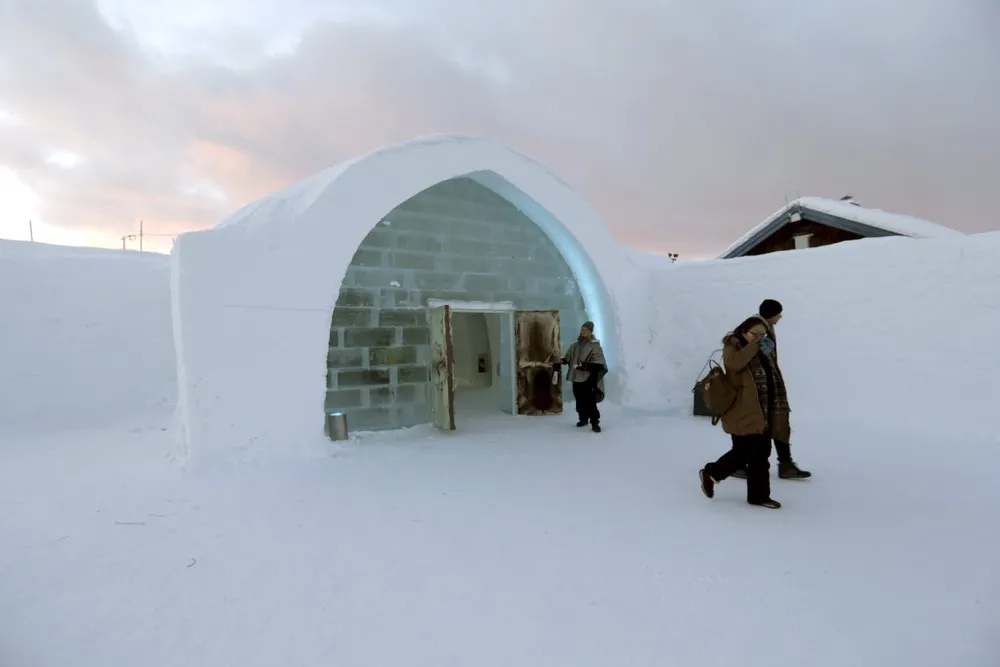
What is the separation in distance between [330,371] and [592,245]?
14.6 ft

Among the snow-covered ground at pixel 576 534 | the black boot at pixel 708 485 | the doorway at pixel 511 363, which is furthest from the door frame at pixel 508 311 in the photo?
the black boot at pixel 708 485

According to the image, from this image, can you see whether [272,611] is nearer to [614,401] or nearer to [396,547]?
[396,547]

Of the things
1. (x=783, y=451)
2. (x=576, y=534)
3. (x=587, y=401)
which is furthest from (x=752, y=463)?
(x=587, y=401)

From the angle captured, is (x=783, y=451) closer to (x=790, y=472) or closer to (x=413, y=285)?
(x=790, y=472)

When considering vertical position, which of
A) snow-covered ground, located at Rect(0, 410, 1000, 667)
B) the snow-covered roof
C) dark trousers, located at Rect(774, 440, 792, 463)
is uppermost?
the snow-covered roof

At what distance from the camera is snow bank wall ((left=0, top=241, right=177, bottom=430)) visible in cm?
870

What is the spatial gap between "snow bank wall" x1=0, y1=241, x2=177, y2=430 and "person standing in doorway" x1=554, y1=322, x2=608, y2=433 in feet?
23.5

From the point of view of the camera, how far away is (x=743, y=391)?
3.67m

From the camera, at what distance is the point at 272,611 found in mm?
2521

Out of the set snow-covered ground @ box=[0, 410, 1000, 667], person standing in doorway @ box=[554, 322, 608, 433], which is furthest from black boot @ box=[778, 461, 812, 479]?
person standing in doorway @ box=[554, 322, 608, 433]

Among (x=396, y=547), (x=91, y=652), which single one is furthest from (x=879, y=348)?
(x=91, y=652)

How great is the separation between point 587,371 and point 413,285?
2557 mm

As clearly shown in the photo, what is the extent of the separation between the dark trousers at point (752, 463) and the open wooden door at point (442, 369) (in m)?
3.54

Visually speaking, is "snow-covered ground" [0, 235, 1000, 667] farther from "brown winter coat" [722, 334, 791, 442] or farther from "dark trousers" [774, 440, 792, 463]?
"brown winter coat" [722, 334, 791, 442]
